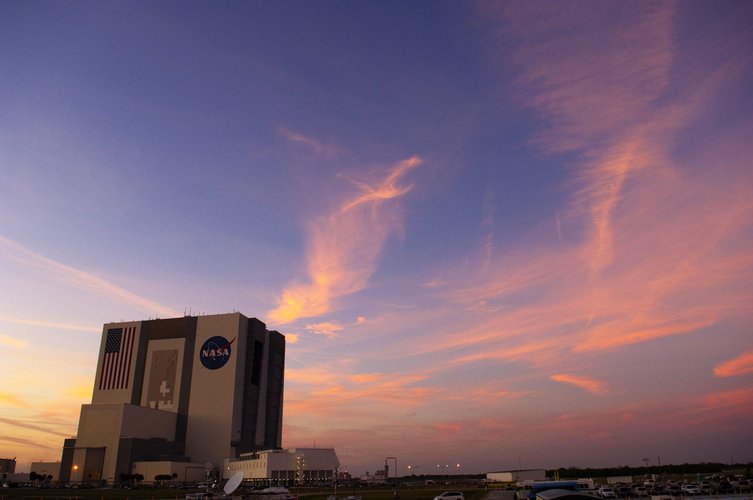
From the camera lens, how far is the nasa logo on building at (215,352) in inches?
6309

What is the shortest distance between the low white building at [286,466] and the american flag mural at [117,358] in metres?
43.5

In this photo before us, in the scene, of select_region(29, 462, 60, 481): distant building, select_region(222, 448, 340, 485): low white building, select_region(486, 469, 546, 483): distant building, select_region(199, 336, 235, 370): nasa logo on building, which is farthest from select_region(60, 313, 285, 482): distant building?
select_region(486, 469, 546, 483): distant building

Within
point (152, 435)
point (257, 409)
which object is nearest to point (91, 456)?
point (152, 435)

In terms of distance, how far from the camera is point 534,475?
140000 millimetres

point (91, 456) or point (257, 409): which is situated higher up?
point (257, 409)

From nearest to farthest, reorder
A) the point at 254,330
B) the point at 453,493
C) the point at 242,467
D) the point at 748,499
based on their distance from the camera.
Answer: the point at 748,499
the point at 453,493
the point at 242,467
the point at 254,330

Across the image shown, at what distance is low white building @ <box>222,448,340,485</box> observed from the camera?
142375mm

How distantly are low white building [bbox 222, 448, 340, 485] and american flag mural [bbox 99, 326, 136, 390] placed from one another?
143 ft

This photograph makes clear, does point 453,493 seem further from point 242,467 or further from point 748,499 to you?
point 242,467

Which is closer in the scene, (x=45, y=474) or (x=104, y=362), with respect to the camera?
(x=45, y=474)

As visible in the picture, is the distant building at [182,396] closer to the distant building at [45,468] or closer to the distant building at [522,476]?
the distant building at [45,468]

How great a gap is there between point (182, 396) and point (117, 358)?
87.5 ft

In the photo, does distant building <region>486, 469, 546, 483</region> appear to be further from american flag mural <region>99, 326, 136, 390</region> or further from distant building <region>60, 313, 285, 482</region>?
american flag mural <region>99, 326, 136, 390</region>

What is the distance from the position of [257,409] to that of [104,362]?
4943 cm
